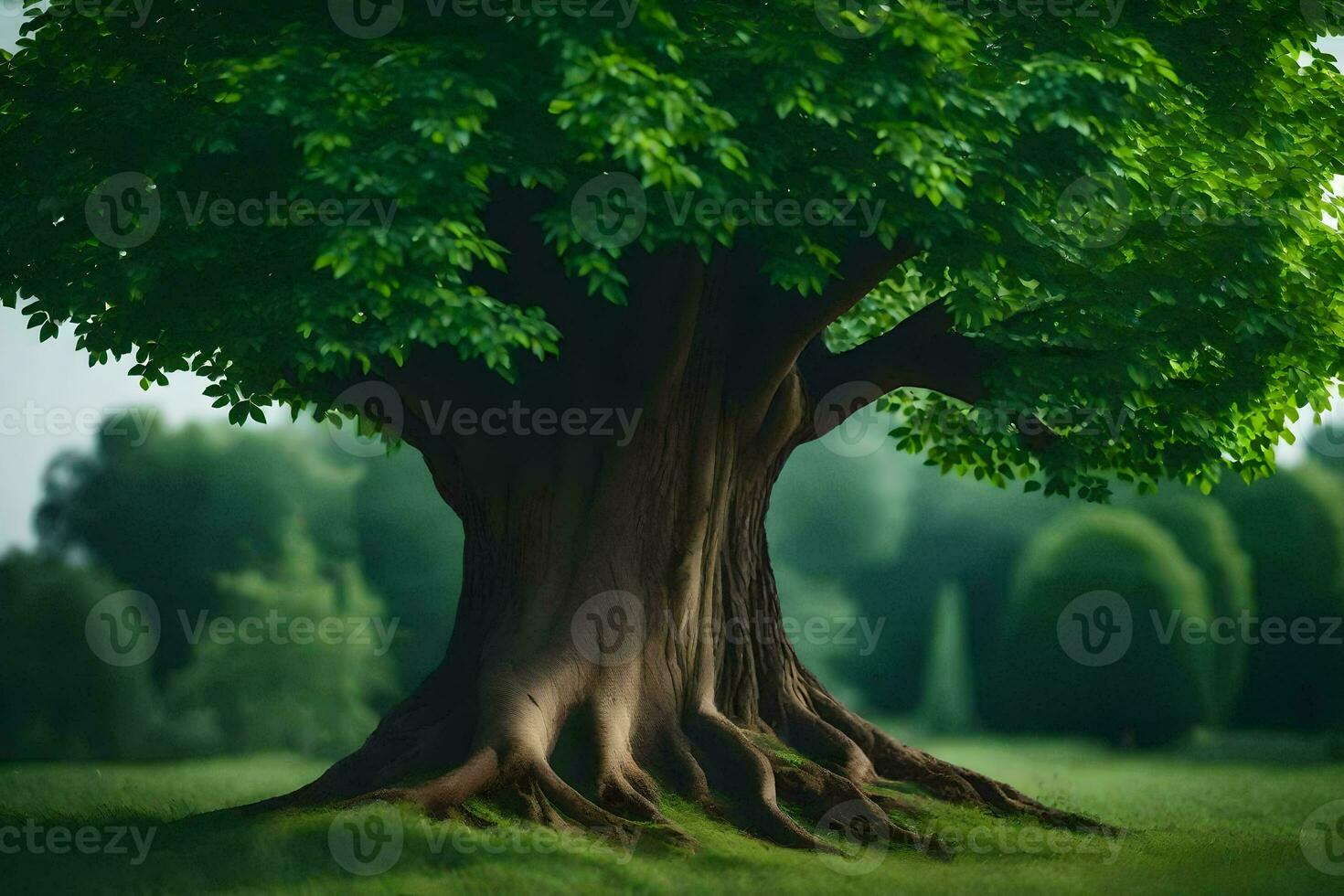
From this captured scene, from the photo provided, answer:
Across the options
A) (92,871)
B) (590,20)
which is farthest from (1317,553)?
(92,871)

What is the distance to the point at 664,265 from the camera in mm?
13609

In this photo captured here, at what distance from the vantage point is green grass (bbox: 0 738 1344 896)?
10.6 m

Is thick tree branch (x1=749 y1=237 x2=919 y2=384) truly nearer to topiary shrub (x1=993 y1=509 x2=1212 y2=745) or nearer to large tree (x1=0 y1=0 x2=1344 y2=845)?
large tree (x1=0 y1=0 x2=1344 y2=845)

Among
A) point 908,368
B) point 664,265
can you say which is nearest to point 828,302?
point 664,265

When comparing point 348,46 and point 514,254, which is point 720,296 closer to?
point 514,254

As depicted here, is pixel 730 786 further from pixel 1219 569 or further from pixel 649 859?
pixel 1219 569

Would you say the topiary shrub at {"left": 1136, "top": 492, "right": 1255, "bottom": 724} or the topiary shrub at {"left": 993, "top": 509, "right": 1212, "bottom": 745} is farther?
the topiary shrub at {"left": 1136, "top": 492, "right": 1255, "bottom": 724}

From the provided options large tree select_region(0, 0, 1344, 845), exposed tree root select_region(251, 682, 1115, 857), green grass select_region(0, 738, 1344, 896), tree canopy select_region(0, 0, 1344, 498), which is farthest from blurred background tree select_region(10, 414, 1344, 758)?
exposed tree root select_region(251, 682, 1115, 857)

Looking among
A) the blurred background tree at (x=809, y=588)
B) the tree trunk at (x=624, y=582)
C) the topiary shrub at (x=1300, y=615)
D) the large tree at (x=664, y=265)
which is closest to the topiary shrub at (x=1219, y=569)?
the blurred background tree at (x=809, y=588)

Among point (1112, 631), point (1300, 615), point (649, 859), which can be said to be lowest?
point (649, 859)

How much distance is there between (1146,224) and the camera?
44.9 ft

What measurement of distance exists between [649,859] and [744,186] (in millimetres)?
5307

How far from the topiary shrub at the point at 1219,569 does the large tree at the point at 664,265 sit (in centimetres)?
785

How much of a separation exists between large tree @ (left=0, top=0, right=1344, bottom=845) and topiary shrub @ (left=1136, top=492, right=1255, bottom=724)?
7.85 m
